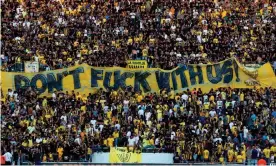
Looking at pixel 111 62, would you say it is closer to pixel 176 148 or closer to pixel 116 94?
pixel 116 94

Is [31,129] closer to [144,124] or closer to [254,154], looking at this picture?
[144,124]

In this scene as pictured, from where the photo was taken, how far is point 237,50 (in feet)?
106

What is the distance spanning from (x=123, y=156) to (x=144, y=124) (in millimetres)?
1997

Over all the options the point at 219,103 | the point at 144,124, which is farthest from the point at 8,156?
the point at 219,103

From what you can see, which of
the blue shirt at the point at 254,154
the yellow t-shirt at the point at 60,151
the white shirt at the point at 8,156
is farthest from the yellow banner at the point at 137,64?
the white shirt at the point at 8,156

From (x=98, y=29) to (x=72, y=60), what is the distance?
258 cm

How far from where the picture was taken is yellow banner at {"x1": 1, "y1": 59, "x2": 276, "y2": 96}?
29.2 meters

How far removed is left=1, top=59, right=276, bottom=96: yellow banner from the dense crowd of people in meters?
0.37

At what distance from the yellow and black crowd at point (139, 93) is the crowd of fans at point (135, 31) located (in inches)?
1.6

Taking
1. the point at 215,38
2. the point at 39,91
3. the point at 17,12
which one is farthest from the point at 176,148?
the point at 17,12

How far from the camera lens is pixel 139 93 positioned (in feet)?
96.3

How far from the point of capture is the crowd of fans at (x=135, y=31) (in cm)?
3175

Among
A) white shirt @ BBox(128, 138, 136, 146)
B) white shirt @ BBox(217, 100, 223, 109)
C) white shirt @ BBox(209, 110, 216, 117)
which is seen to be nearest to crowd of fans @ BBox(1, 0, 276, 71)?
white shirt @ BBox(217, 100, 223, 109)

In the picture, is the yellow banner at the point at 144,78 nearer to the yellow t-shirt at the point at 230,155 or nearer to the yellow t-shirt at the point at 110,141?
the yellow t-shirt at the point at 110,141
